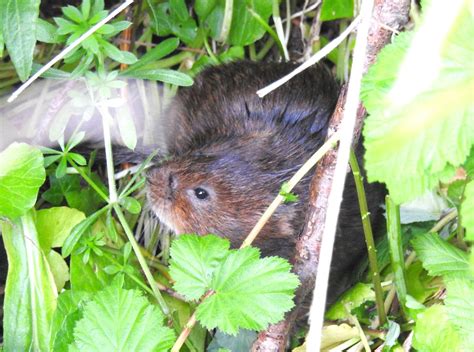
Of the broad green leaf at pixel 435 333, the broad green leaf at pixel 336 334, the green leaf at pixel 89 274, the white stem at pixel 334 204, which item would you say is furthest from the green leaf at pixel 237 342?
the white stem at pixel 334 204

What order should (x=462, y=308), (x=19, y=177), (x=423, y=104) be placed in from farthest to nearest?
(x=19, y=177) → (x=462, y=308) → (x=423, y=104)

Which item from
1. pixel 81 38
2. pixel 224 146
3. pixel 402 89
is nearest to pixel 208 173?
pixel 224 146

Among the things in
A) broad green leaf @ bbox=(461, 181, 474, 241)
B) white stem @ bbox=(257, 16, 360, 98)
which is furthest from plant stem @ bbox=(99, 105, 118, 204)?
broad green leaf @ bbox=(461, 181, 474, 241)

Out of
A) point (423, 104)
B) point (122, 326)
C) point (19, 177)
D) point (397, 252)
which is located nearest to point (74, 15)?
point (19, 177)

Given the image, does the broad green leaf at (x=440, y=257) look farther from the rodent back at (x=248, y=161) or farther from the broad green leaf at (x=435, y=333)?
the rodent back at (x=248, y=161)

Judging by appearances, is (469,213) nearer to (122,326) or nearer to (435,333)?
(435,333)

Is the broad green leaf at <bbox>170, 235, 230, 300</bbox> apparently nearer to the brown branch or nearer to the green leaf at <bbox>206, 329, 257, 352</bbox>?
the brown branch
